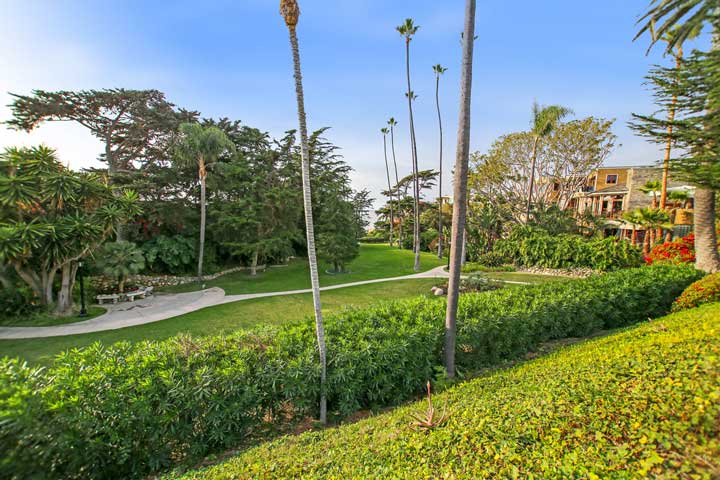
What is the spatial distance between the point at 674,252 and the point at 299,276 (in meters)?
20.4

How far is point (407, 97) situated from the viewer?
21.9 meters

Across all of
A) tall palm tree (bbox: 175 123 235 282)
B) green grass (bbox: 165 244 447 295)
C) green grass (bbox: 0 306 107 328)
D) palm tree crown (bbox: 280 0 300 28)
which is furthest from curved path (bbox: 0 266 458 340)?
palm tree crown (bbox: 280 0 300 28)

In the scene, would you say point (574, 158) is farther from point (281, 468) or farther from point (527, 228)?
point (281, 468)

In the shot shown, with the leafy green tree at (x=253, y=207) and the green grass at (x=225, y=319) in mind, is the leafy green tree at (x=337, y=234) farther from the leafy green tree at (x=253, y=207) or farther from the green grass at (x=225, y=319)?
the green grass at (x=225, y=319)

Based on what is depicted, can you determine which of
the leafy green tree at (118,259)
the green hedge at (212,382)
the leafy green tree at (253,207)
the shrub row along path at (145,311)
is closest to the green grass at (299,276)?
the shrub row along path at (145,311)

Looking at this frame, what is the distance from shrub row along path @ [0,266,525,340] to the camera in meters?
9.37

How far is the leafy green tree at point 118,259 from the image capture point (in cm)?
1252

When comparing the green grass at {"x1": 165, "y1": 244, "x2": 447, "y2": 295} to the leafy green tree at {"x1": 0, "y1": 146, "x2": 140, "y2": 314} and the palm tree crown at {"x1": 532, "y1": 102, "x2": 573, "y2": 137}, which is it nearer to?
the leafy green tree at {"x1": 0, "y1": 146, "x2": 140, "y2": 314}

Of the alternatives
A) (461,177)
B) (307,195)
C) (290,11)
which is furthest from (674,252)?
(290,11)

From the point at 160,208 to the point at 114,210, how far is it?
258 inches

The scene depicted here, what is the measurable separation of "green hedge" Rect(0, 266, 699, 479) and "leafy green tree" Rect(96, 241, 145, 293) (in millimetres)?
10326

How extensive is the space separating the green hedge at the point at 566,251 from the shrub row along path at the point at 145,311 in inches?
321

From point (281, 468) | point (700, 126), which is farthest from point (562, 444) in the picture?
point (700, 126)

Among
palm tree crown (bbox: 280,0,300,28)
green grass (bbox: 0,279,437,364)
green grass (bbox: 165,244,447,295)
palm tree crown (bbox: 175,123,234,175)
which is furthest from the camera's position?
green grass (bbox: 165,244,447,295)
